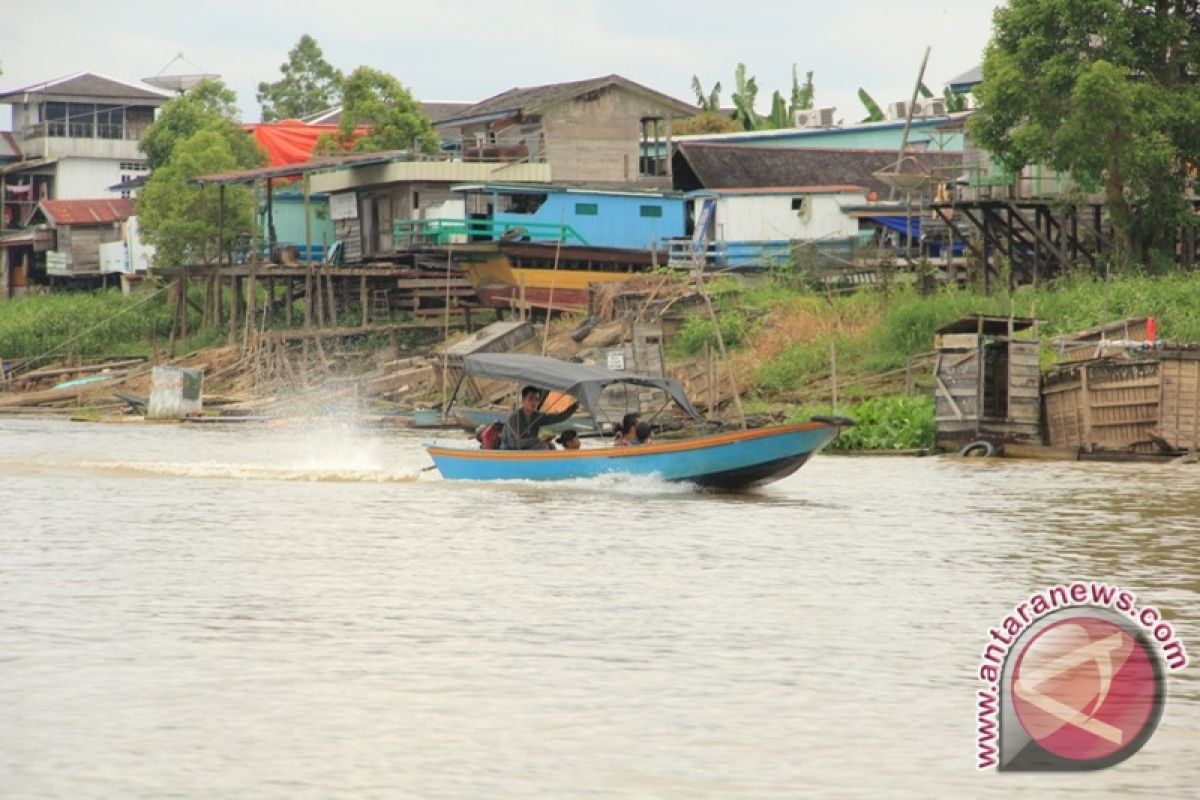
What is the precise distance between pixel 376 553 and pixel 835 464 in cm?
1314

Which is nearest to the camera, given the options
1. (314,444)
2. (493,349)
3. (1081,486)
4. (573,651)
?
(573,651)

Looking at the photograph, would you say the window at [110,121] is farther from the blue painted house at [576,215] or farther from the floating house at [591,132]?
the blue painted house at [576,215]

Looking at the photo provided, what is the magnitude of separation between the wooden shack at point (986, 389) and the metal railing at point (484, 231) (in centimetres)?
1971

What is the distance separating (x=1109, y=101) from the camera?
37.3m

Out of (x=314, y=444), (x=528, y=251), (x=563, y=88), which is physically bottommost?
(x=314, y=444)

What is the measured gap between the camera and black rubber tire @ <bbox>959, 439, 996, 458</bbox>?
30828 mm

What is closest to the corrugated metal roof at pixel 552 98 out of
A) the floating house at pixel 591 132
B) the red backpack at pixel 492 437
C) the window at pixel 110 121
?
the floating house at pixel 591 132

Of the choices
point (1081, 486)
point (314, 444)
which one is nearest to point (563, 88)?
point (314, 444)

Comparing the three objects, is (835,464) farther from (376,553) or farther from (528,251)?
(528,251)

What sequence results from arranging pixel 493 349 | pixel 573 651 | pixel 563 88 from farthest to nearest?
pixel 563 88, pixel 493 349, pixel 573 651

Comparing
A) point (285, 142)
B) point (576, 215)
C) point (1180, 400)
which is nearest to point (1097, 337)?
point (1180, 400)

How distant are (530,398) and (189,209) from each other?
3295 centimetres

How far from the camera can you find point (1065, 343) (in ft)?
109

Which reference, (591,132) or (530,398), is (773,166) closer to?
(591,132)
